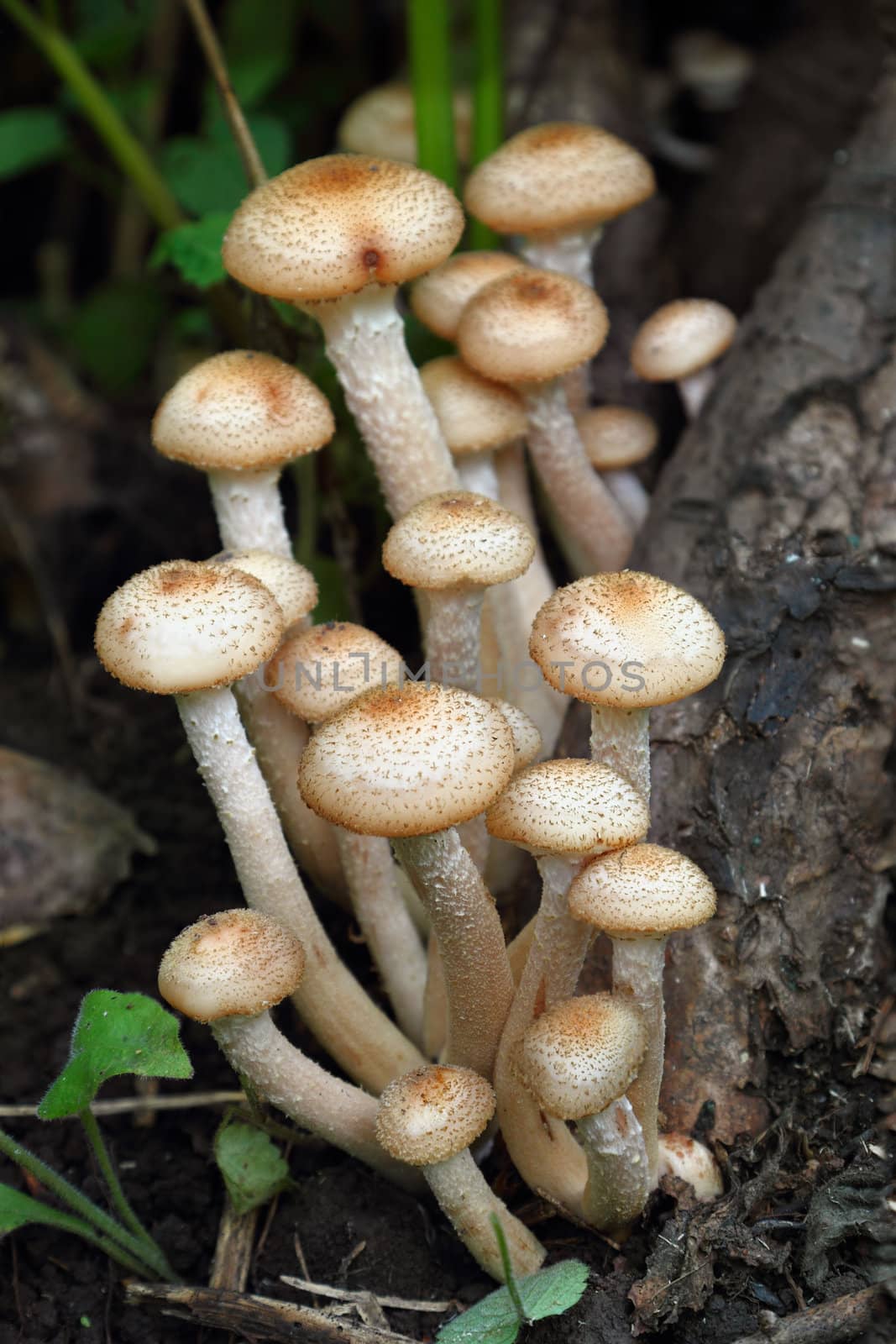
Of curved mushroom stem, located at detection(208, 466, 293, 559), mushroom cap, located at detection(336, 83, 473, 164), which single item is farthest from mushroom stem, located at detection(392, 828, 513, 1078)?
mushroom cap, located at detection(336, 83, 473, 164)

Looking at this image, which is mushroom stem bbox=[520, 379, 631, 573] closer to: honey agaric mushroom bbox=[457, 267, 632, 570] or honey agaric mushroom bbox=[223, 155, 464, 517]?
honey agaric mushroom bbox=[457, 267, 632, 570]

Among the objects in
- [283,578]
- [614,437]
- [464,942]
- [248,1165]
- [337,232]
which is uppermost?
[337,232]

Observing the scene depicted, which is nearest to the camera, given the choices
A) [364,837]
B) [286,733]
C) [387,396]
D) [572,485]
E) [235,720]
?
[235,720]

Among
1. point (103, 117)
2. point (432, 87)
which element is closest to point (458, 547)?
point (432, 87)

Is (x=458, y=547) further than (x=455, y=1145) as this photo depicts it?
Yes

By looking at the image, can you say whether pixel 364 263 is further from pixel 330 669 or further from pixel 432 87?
pixel 432 87

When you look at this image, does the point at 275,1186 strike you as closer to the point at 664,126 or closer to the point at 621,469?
the point at 621,469

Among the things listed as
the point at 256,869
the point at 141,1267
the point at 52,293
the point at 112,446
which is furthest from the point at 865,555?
the point at 52,293
